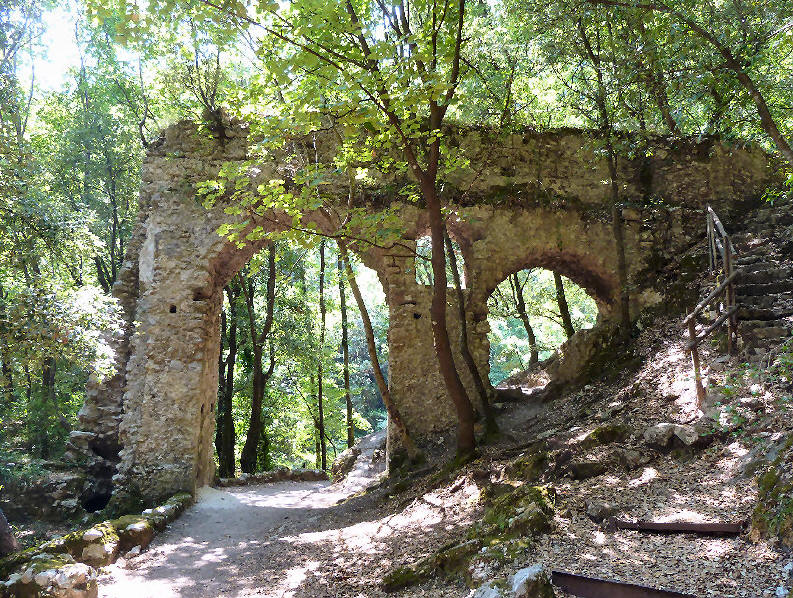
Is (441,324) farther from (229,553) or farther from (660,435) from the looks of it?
(229,553)

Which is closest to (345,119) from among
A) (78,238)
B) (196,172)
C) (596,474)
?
(78,238)

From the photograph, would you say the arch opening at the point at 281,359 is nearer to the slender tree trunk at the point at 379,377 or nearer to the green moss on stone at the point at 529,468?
the slender tree trunk at the point at 379,377

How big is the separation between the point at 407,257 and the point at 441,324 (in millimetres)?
2519

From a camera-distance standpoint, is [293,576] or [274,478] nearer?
[293,576]

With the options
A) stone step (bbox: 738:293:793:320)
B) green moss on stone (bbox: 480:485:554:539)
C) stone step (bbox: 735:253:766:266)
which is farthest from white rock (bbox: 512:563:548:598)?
stone step (bbox: 735:253:766:266)

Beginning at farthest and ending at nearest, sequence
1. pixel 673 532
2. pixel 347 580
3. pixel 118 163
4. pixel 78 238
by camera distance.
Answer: pixel 118 163 → pixel 78 238 → pixel 347 580 → pixel 673 532

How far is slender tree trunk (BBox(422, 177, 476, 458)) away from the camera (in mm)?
6387

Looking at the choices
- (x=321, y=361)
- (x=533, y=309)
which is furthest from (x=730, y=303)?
(x=321, y=361)

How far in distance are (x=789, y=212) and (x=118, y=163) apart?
15.7m

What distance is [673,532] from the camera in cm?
341

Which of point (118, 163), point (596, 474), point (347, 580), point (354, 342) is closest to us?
point (347, 580)

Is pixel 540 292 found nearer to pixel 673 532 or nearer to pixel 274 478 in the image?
pixel 274 478

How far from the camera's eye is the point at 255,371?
14.2 m

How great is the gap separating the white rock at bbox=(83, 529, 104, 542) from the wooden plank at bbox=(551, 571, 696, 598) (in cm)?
486
